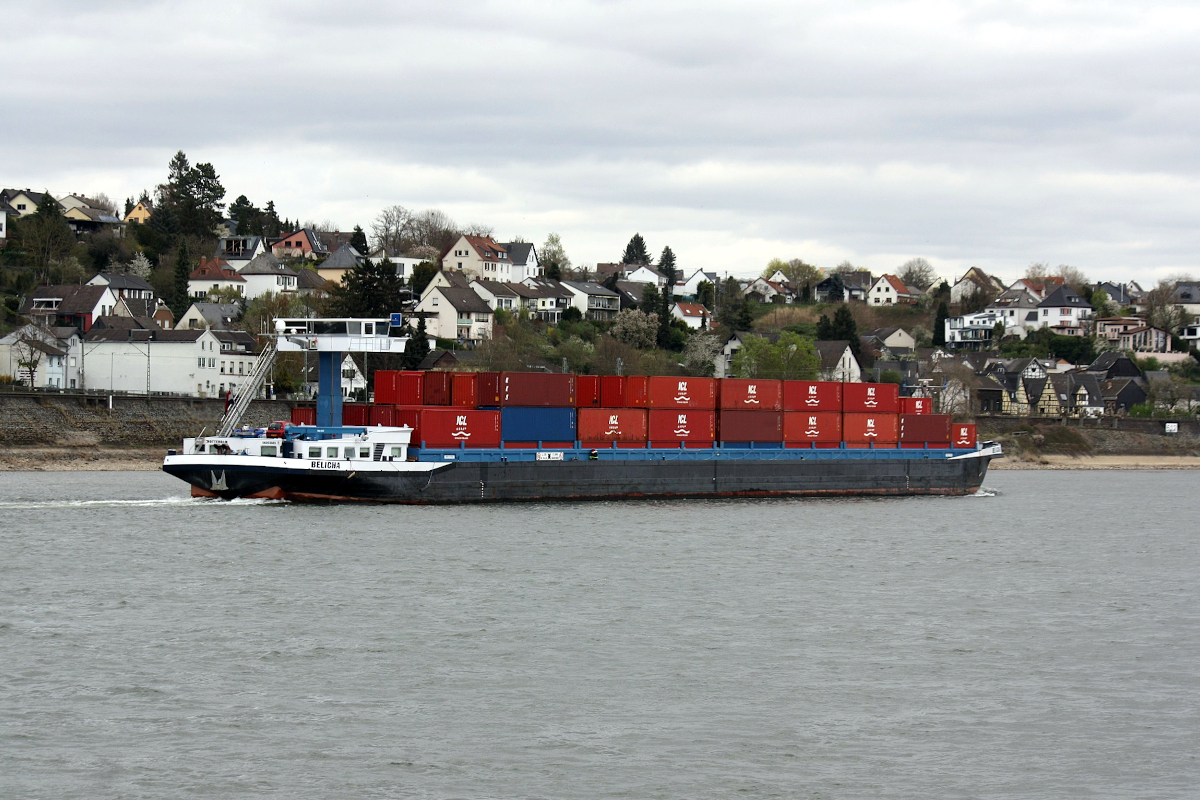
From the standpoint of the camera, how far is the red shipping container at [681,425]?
2235 inches

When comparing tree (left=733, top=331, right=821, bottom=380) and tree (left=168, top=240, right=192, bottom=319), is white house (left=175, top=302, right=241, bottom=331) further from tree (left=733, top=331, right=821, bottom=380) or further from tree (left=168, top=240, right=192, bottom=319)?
tree (left=733, top=331, right=821, bottom=380)

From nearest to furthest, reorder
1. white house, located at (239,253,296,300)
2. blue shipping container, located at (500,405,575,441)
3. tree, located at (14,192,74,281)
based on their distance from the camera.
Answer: blue shipping container, located at (500,405,575,441) → white house, located at (239,253,296,300) → tree, located at (14,192,74,281)

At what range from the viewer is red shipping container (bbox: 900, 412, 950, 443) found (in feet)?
213

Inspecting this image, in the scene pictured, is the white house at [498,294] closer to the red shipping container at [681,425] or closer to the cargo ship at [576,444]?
the cargo ship at [576,444]

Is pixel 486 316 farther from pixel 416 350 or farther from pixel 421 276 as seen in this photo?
pixel 416 350

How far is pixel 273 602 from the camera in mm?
30938

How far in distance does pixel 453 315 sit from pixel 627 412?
67.3 metres

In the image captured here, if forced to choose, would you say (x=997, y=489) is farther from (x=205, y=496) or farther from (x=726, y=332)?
(x=726, y=332)

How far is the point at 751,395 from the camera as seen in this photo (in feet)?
196

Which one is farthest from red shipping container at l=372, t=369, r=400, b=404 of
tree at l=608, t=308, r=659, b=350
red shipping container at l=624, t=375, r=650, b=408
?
tree at l=608, t=308, r=659, b=350

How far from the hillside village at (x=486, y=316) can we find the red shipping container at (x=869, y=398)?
29.6 metres

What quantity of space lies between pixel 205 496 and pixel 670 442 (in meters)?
21.1

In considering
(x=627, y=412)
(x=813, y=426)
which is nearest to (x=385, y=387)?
(x=627, y=412)

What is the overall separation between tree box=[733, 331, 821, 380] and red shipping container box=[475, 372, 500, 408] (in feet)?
191
